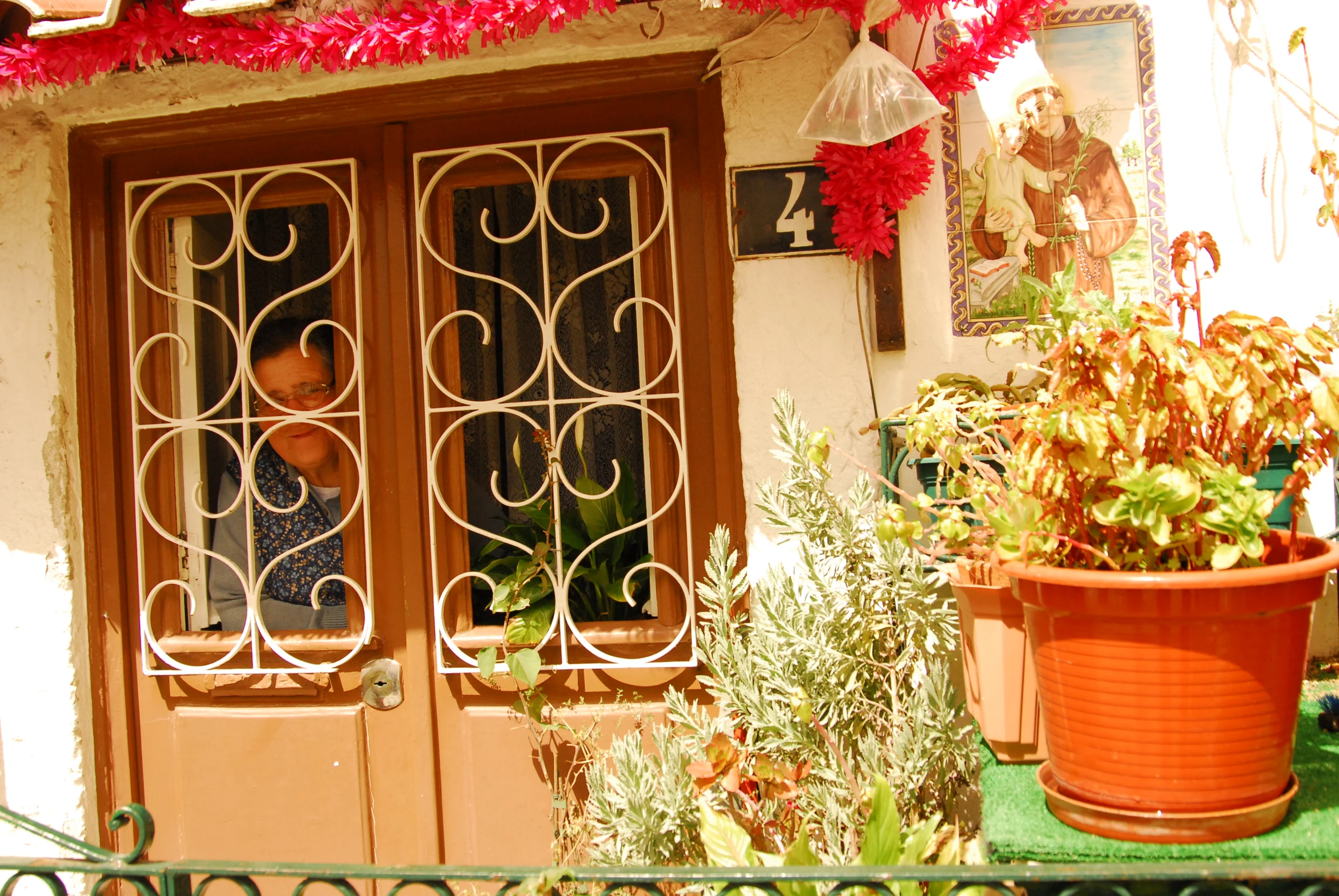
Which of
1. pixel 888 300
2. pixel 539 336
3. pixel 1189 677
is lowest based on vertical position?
pixel 1189 677

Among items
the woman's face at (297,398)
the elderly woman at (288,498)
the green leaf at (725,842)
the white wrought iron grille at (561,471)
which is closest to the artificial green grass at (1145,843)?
the green leaf at (725,842)

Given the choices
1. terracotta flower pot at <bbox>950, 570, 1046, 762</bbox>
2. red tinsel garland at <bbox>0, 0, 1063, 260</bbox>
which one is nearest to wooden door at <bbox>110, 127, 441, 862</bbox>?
red tinsel garland at <bbox>0, 0, 1063, 260</bbox>

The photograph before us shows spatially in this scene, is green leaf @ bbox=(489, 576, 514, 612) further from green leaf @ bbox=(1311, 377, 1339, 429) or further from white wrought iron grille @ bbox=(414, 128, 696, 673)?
green leaf @ bbox=(1311, 377, 1339, 429)

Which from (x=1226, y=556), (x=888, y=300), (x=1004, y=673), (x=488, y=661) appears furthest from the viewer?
(x=488, y=661)

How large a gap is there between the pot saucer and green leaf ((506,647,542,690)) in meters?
1.29

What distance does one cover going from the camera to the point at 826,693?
5.51 ft

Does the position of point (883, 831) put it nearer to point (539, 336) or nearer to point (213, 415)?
point (213, 415)

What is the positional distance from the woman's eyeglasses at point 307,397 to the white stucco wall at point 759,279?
1.84 feet

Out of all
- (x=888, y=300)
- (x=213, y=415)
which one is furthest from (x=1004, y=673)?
(x=213, y=415)

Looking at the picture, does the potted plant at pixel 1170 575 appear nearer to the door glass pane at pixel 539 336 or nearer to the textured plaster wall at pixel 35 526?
the door glass pane at pixel 539 336

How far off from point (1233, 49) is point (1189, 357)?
1.32 metres

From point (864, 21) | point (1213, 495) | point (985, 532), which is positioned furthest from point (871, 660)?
point (864, 21)

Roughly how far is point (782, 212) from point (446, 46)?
0.83 metres

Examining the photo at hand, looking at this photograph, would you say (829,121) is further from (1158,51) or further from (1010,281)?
(1158,51)
